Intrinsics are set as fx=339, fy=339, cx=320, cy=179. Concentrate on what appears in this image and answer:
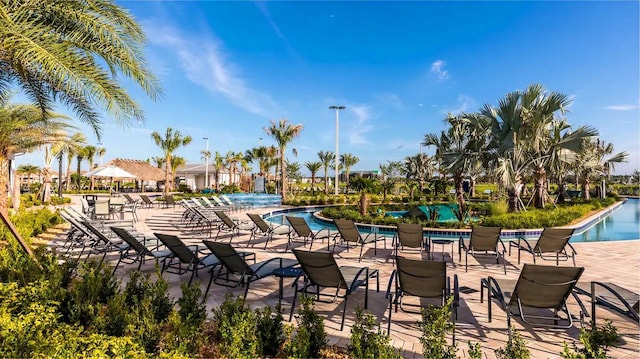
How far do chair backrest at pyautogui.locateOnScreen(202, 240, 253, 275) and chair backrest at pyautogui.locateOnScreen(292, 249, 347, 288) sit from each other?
78 cm

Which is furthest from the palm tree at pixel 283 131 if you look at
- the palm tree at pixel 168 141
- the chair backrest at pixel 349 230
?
the chair backrest at pixel 349 230

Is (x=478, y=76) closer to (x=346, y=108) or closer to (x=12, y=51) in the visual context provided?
(x=346, y=108)

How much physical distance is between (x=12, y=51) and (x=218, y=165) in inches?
1643

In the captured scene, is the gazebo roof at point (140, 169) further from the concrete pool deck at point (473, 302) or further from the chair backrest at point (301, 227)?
the concrete pool deck at point (473, 302)

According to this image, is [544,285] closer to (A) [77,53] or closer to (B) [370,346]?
(B) [370,346]

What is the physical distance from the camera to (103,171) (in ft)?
61.0

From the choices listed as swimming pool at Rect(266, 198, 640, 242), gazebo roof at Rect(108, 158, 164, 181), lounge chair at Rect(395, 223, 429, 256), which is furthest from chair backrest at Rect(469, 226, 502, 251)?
gazebo roof at Rect(108, 158, 164, 181)

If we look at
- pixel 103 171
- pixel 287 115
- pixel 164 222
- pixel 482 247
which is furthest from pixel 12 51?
pixel 287 115


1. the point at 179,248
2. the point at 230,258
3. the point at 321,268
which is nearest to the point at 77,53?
the point at 179,248

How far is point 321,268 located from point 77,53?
435 cm

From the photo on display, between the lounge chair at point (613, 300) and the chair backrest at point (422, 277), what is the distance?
1.45 m

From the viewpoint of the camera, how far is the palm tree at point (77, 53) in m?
4.05

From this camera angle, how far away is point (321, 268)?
384 centimetres

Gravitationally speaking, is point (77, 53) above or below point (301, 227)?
above
